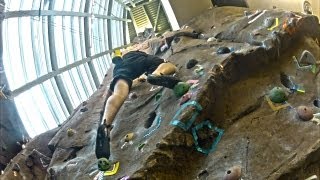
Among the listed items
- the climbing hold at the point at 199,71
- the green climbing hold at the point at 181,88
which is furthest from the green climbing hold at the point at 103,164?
the climbing hold at the point at 199,71

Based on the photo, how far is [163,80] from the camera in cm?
Answer: 630

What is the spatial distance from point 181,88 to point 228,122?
2.90ft

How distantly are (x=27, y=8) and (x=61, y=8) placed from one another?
6.75 ft

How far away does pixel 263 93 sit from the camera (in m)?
6.34

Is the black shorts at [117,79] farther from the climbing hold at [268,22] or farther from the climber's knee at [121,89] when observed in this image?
the climbing hold at [268,22]

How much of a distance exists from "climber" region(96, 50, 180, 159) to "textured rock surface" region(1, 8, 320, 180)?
0.33m

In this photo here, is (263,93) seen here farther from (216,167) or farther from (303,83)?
(216,167)

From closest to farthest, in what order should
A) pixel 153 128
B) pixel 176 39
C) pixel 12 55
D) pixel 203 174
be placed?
1. pixel 203 174
2. pixel 153 128
3. pixel 176 39
4. pixel 12 55

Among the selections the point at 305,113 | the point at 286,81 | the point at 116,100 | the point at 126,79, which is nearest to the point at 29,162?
the point at 116,100

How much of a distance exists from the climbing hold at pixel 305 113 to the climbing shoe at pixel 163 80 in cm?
187

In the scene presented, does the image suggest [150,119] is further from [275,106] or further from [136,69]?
[275,106]

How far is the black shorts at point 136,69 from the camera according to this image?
709 centimetres

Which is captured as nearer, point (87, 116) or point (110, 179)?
point (110, 179)

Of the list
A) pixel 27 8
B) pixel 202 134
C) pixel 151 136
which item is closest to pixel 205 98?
pixel 202 134
